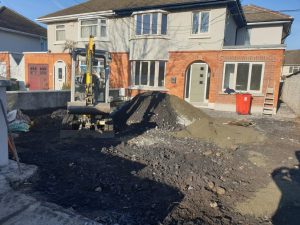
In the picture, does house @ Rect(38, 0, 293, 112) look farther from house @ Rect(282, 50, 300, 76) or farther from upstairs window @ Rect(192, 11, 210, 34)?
house @ Rect(282, 50, 300, 76)

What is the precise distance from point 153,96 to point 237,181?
296 inches

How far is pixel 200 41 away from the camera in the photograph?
1605 centimetres

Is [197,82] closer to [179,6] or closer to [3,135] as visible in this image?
[179,6]

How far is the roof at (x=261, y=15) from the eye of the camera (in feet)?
64.5

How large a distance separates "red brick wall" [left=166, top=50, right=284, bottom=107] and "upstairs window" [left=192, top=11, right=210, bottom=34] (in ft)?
4.60

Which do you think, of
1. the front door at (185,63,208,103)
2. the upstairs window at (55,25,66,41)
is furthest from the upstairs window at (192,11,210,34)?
the upstairs window at (55,25,66,41)

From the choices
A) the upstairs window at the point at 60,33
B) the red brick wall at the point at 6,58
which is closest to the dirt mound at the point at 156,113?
the upstairs window at the point at 60,33

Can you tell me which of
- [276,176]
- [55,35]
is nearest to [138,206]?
[276,176]

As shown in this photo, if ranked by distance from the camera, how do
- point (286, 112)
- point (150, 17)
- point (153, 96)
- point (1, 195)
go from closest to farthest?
point (1, 195) → point (153, 96) → point (286, 112) → point (150, 17)

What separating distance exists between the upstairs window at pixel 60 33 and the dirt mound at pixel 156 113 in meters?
12.4

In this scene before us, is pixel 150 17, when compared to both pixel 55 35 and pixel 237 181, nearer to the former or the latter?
pixel 55 35

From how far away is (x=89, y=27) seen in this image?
775 inches

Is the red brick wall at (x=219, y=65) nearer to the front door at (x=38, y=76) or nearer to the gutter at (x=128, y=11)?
the gutter at (x=128, y=11)

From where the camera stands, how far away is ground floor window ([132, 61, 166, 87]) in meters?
17.5
